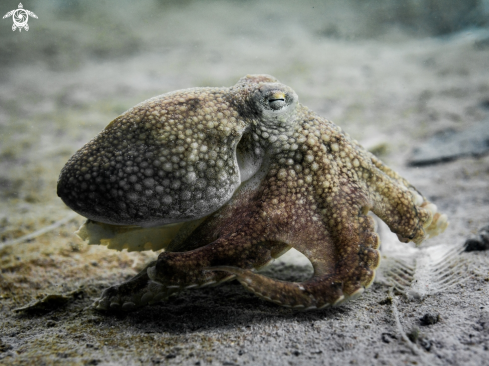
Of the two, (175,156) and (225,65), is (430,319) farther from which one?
(225,65)

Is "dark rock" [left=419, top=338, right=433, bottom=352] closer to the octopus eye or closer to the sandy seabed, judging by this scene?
the sandy seabed

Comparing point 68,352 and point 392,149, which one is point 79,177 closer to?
point 68,352

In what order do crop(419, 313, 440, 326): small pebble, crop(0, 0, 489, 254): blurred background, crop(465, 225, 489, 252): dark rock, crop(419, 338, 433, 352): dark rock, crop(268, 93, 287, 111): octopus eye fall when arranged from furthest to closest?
crop(0, 0, 489, 254): blurred background
crop(465, 225, 489, 252): dark rock
crop(268, 93, 287, 111): octopus eye
crop(419, 313, 440, 326): small pebble
crop(419, 338, 433, 352): dark rock

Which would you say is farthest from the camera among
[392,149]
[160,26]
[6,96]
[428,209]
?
[160,26]

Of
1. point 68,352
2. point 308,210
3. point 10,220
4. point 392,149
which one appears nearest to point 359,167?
point 308,210

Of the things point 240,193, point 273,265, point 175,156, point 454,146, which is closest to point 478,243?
point 273,265

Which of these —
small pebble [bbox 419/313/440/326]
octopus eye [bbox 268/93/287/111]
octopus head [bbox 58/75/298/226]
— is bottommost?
small pebble [bbox 419/313/440/326]

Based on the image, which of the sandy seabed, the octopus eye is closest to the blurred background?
the sandy seabed
